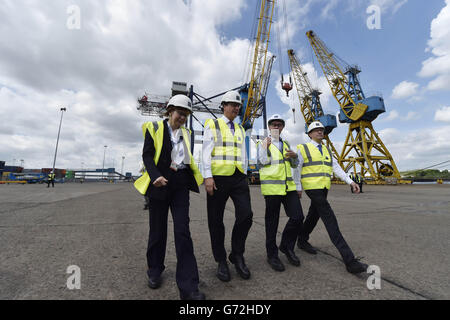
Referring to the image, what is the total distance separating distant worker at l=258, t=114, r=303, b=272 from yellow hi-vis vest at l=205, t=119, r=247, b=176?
38 cm

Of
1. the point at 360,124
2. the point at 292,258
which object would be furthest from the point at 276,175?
the point at 360,124

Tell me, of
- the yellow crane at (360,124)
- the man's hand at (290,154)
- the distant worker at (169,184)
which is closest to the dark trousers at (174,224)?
the distant worker at (169,184)

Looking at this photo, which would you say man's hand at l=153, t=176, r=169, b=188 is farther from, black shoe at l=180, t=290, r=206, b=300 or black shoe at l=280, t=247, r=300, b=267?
black shoe at l=280, t=247, r=300, b=267

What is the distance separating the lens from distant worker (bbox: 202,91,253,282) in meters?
2.04

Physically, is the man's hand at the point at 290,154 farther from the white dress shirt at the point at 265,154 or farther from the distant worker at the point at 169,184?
the distant worker at the point at 169,184

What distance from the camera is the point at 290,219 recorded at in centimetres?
234

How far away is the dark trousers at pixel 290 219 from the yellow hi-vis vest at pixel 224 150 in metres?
0.55

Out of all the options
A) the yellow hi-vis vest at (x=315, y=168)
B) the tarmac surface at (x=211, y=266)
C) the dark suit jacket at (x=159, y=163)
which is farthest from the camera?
the yellow hi-vis vest at (x=315, y=168)

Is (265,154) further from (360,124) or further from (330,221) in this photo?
(360,124)

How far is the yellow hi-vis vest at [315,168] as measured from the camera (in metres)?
2.47

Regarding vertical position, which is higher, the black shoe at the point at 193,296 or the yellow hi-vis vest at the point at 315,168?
the yellow hi-vis vest at the point at 315,168

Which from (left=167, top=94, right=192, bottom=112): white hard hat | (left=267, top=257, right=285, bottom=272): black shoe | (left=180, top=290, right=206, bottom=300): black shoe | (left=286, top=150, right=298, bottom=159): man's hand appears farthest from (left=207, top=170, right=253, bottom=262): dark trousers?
(left=167, top=94, right=192, bottom=112): white hard hat
